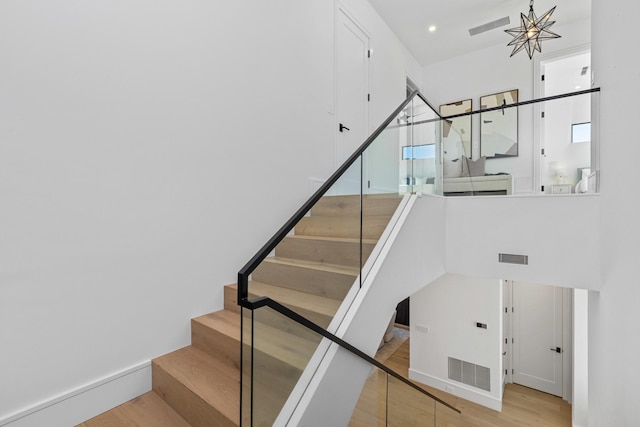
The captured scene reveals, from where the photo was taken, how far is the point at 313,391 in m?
1.56

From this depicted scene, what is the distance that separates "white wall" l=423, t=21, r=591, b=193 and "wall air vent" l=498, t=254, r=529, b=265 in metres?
1.14

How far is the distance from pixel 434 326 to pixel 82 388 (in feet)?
17.5

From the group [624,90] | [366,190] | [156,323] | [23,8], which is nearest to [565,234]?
[624,90]

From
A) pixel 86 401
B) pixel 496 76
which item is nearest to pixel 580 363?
pixel 496 76

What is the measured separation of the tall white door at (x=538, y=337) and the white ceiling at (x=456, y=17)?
15.0ft

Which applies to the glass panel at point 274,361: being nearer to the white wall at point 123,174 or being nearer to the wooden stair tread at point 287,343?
the wooden stair tread at point 287,343

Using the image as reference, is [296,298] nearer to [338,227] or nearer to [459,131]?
[338,227]

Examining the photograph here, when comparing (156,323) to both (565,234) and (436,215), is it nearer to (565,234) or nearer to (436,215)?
(436,215)

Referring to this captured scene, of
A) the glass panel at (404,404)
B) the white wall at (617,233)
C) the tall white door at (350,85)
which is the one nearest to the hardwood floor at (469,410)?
the glass panel at (404,404)

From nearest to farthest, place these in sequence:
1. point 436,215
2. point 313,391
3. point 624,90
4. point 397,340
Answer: point 313,391 → point 624,90 → point 436,215 → point 397,340

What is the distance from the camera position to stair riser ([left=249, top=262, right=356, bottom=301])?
1.69m

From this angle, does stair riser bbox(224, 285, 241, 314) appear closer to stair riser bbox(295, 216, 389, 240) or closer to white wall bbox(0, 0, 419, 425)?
white wall bbox(0, 0, 419, 425)

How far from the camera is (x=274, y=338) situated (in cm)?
139

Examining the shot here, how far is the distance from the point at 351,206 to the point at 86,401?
1.95 m
